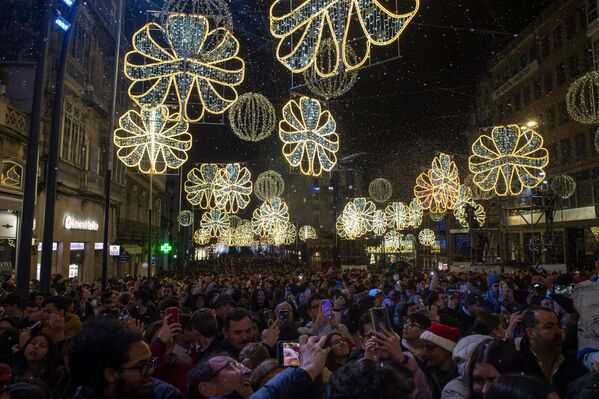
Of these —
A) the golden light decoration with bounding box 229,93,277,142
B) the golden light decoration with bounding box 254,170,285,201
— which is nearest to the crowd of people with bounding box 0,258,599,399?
the golden light decoration with bounding box 229,93,277,142

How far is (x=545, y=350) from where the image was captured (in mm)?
4215

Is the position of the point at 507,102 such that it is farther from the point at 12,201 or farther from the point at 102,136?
the point at 12,201

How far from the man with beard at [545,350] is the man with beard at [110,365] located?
3.11 meters

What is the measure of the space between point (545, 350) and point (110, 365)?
140 inches

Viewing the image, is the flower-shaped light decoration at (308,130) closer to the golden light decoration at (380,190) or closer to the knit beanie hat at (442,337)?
the knit beanie hat at (442,337)

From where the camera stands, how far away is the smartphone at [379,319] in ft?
11.1

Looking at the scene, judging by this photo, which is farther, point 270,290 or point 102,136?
point 102,136

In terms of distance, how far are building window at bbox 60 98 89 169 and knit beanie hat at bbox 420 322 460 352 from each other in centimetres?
2270

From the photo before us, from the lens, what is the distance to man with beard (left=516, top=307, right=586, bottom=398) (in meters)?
4.08

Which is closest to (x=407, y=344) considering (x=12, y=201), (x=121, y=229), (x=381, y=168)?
(x=12, y=201)

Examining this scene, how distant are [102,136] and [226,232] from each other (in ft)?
39.3

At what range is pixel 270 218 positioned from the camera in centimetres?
3134

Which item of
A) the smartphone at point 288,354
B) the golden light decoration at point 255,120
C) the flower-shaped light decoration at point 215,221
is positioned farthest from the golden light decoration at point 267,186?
the smartphone at point 288,354

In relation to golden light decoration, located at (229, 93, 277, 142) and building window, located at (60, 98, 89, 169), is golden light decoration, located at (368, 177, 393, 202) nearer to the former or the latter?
building window, located at (60, 98, 89, 169)
